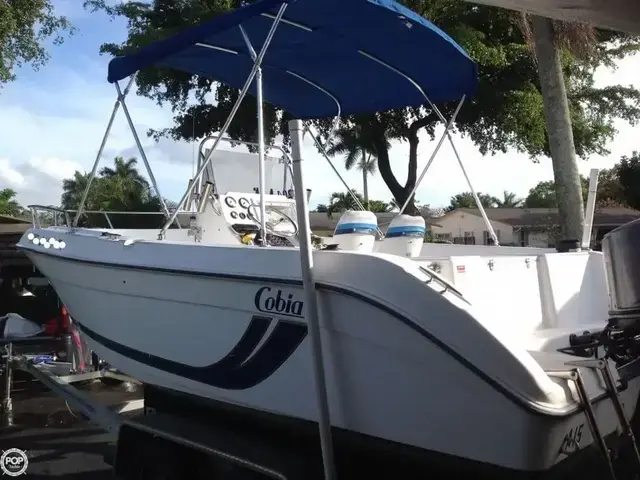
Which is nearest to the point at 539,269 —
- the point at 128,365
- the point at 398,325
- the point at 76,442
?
the point at 398,325

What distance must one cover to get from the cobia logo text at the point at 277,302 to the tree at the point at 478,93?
9.37 metres

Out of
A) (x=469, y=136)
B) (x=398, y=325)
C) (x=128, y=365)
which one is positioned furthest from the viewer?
(x=469, y=136)

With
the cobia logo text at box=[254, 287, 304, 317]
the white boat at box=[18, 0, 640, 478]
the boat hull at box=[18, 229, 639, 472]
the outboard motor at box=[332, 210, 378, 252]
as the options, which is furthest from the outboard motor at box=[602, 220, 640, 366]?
the outboard motor at box=[332, 210, 378, 252]

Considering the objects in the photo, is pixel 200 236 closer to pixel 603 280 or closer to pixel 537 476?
pixel 603 280

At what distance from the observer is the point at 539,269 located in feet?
11.2

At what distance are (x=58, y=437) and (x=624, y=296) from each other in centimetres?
421

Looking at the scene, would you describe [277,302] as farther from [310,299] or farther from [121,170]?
[121,170]

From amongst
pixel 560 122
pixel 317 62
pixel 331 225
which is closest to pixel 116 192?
pixel 331 225

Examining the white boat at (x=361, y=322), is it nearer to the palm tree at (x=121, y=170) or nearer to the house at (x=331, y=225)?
the house at (x=331, y=225)

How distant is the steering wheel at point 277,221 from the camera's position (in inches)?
188

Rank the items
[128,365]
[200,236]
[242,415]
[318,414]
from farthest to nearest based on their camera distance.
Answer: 1. [200,236]
2. [128,365]
3. [242,415]
4. [318,414]

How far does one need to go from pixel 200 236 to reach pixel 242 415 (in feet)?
6.56

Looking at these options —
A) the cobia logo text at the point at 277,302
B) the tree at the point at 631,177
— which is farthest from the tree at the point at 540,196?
the cobia logo text at the point at 277,302

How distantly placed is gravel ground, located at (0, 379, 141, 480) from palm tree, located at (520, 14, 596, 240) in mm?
6100
